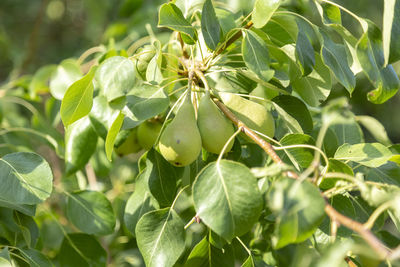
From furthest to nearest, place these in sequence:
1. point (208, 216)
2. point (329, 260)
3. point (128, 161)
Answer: point (128, 161) < point (208, 216) < point (329, 260)

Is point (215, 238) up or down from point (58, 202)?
up

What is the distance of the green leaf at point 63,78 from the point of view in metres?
1.34

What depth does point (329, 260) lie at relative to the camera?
545 mm

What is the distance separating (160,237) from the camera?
899 mm

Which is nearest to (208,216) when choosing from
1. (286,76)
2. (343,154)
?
(343,154)

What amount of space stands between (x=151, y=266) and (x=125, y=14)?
1.48 m

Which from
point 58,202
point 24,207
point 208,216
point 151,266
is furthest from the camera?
point 58,202

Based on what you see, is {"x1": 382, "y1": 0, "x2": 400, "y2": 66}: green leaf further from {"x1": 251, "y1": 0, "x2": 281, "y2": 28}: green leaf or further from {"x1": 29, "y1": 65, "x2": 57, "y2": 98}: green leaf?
{"x1": 29, "y1": 65, "x2": 57, "y2": 98}: green leaf

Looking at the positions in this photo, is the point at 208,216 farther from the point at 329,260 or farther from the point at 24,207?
the point at 24,207

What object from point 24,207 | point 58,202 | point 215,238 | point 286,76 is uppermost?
point 286,76

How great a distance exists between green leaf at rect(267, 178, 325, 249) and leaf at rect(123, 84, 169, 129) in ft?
1.03

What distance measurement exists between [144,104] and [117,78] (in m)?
0.07

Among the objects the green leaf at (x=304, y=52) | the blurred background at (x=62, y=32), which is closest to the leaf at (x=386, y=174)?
the green leaf at (x=304, y=52)

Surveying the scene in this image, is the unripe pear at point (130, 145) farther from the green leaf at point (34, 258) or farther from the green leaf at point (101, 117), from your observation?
the green leaf at point (34, 258)
